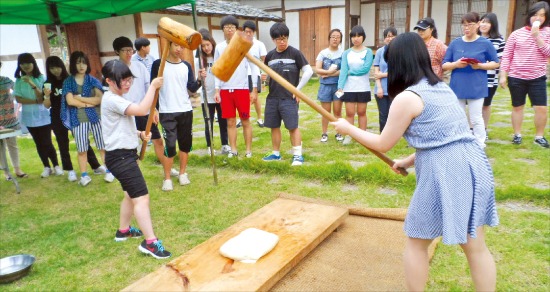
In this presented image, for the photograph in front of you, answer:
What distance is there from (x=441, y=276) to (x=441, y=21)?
14.8 metres

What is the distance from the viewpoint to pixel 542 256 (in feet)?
9.62

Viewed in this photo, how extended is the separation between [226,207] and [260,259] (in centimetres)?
166

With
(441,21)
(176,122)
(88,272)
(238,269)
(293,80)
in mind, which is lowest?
(88,272)

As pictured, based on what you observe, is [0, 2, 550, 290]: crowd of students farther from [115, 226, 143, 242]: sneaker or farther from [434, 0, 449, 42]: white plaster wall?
[434, 0, 449, 42]: white plaster wall

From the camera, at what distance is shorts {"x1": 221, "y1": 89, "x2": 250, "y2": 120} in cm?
583

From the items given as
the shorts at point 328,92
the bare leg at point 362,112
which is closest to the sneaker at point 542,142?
the bare leg at point 362,112

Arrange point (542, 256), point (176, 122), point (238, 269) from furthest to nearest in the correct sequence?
1. point (176, 122)
2. point (542, 256)
3. point (238, 269)

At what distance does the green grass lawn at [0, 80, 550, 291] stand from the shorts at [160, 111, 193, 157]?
59 cm

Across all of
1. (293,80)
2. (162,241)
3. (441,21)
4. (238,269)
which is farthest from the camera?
(441,21)

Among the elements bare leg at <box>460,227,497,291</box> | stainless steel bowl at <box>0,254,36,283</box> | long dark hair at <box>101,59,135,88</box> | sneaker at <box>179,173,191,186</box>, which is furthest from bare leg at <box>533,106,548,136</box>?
stainless steel bowl at <box>0,254,36,283</box>

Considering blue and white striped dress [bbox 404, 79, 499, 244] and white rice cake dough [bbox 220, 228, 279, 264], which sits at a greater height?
blue and white striped dress [bbox 404, 79, 499, 244]

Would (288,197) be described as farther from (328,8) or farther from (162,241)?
(328,8)

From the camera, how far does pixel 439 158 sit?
2090 mm

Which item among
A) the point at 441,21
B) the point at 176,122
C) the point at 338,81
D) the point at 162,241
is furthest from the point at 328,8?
the point at 162,241
